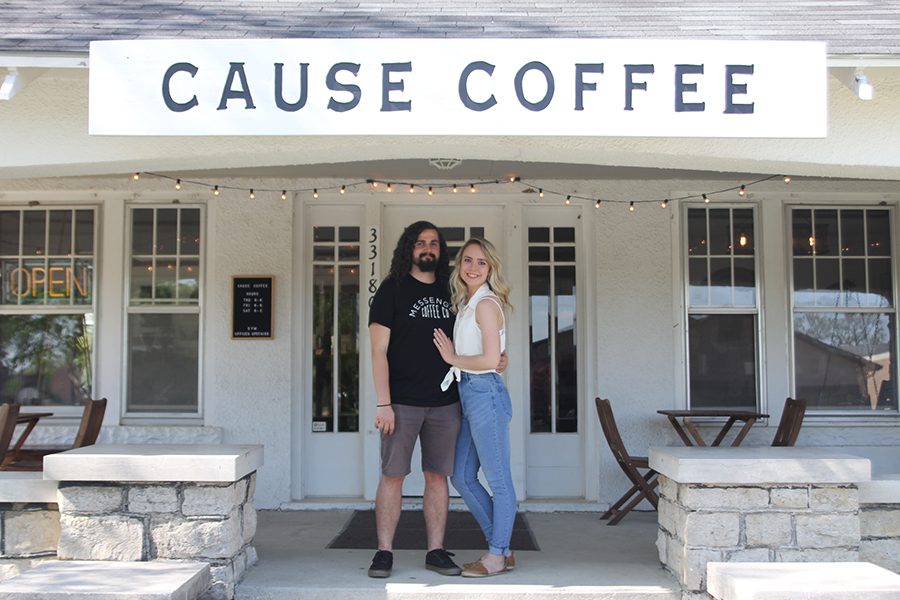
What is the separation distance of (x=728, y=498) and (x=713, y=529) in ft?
0.55

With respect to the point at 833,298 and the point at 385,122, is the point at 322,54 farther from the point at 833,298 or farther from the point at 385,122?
the point at 833,298

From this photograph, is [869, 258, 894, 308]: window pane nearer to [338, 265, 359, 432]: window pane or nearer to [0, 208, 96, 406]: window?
[338, 265, 359, 432]: window pane

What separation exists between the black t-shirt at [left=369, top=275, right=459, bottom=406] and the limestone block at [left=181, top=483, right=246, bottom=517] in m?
0.96

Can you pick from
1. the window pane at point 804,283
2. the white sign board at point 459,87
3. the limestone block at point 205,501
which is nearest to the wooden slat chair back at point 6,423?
the limestone block at point 205,501

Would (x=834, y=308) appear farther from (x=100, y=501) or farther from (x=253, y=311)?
A: (x=100, y=501)

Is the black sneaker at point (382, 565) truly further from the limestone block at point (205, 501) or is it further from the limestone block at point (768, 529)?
the limestone block at point (768, 529)

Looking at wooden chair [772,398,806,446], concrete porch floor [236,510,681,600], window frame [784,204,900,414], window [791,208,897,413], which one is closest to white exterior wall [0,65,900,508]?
window frame [784,204,900,414]

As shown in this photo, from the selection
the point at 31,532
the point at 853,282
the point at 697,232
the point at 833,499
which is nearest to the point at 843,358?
the point at 853,282

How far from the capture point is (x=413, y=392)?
15.4ft

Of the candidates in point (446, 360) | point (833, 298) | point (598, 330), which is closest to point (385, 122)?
point (446, 360)

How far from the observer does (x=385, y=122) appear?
4.30 meters

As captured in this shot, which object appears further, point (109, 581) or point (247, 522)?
point (247, 522)

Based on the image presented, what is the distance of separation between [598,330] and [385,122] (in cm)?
314

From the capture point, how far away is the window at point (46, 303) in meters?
6.97
